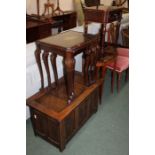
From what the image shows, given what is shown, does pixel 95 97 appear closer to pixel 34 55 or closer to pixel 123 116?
pixel 123 116

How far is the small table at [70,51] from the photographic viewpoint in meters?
1.64

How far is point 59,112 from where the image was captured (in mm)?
1666

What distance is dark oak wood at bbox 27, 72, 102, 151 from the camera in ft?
5.49

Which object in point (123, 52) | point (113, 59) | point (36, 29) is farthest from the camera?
point (36, 29)

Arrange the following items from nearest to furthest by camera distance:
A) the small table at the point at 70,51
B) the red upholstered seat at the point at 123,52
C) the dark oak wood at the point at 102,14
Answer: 1. the small table at the point at 70,51
2. the dark oak wood at the point at 102,14
3. the red upholstered seat at the point at 123,52

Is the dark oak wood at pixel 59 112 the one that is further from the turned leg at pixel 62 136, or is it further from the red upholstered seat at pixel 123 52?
the red upholstered seat at pixel 123 52

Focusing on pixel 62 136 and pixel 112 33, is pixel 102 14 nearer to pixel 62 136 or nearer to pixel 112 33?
pixel 112 33

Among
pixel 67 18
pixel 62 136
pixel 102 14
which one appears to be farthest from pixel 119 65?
pixel 67 18

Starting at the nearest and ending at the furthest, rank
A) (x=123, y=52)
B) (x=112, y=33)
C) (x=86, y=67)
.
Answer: (x=86, y=67) < (x=123, y=52) < (x=112, y=33)

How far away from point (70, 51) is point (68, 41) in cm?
20

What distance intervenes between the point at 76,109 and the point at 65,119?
0.18 m

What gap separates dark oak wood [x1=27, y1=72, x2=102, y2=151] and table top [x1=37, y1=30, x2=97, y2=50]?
0.48 meters

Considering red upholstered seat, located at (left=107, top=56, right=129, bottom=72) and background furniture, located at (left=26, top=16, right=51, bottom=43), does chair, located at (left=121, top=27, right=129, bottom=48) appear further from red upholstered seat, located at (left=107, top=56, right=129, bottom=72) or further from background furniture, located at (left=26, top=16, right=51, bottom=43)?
background furniture, located at (left=26, top=16, right=51, bottom=43)

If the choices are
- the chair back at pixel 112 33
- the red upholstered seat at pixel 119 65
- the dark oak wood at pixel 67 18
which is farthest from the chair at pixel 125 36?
the dark oak wood at pixel 67 18
